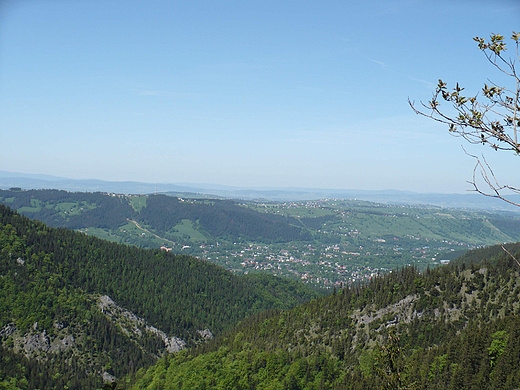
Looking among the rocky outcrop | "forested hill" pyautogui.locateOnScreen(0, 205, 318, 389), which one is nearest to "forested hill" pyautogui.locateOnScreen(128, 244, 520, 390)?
"forested hill" pyautogui.locateOnScreen(0, 205, 318, 389)

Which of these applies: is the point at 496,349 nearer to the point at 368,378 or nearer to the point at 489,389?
the point at 489,389

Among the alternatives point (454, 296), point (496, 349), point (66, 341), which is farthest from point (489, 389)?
point (66, 341)

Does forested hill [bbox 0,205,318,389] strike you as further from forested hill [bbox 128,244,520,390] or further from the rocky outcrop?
forested hill [bbox 128,244,520,390]

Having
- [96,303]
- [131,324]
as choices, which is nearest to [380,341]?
[131,324]

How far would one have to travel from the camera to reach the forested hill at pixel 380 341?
51.5m

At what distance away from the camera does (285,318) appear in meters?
95.7

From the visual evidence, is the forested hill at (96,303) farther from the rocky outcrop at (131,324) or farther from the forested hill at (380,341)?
the forested hill at (380,341)

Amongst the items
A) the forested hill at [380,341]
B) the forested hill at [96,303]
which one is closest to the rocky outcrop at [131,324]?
the forested hill at [96,303]

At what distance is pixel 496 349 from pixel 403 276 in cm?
3797

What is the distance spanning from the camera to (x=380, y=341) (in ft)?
233

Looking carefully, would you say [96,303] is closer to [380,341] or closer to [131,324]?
[131,324]

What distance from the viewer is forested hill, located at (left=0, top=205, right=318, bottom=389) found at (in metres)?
89.0

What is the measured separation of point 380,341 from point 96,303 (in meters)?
75.5

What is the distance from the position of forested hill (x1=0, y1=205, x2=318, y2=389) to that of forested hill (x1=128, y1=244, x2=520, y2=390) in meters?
18.2
